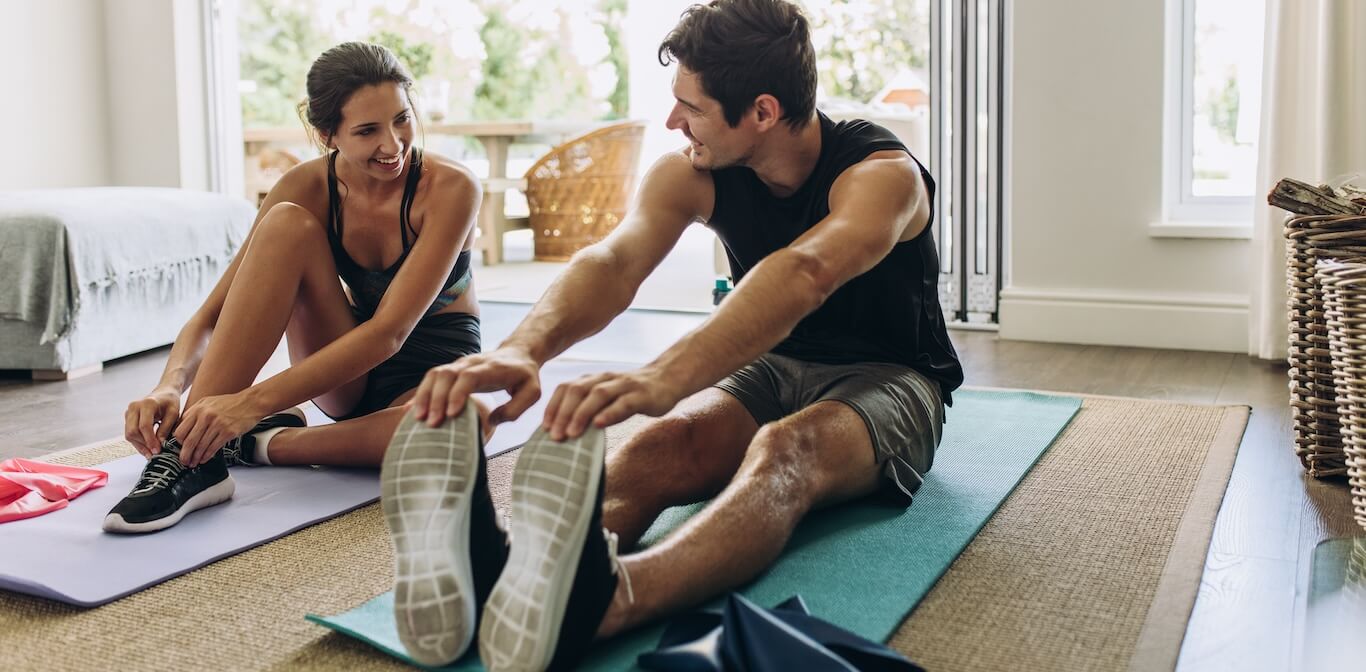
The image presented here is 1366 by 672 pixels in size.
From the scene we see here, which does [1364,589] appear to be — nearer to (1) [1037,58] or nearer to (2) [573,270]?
(2) [573,270]

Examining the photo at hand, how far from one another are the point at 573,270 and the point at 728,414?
0.33 metres

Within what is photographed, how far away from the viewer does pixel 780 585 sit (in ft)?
4.79

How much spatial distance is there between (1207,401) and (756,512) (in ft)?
5.48

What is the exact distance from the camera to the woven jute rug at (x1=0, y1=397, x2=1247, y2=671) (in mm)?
1295

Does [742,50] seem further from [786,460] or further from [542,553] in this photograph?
[542,553]

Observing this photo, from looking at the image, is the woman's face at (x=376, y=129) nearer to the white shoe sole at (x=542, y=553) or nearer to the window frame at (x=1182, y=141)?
the white shoe sole at (x=542, y=553)

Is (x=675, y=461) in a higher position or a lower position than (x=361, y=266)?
lower

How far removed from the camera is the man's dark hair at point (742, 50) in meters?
1.61

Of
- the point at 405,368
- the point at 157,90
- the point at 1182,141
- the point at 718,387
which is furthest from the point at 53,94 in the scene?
the point at 1182,141

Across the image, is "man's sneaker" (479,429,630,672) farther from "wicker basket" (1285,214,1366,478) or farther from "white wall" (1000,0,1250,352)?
"white wall" (1000,0,1250,352)

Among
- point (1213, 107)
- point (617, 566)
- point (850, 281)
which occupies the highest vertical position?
point (1213, 107)

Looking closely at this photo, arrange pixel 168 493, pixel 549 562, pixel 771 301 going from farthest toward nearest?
pixel 168 493
pixel 771 301
pixel 549 562

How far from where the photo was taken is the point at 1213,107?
346cm

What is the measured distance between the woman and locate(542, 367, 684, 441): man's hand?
813 millimetres
